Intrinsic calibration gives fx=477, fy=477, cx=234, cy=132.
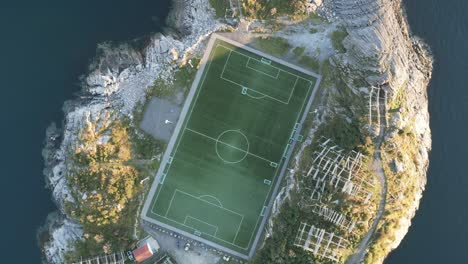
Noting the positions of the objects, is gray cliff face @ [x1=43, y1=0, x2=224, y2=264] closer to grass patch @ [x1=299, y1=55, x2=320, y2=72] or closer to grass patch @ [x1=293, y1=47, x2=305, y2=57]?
grass patch @ [x1=293, y1=47, x2=305, y2=57]

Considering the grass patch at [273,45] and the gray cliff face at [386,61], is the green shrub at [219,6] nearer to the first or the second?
the grass patch at [273,45]

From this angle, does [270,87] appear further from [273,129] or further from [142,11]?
[142,11]

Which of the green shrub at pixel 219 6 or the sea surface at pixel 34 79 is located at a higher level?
the green shrub at pixel 219 6

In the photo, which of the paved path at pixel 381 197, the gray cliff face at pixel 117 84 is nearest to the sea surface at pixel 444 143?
the paved path at pixel 381 197

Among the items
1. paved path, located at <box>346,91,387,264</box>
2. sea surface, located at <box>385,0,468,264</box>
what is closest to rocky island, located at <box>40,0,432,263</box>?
paved path, located at <box>346,91,387,264</box>

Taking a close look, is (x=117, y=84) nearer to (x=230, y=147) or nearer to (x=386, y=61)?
(x=230, y=147)

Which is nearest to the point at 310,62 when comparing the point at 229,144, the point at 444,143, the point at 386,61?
the point at 386,61
